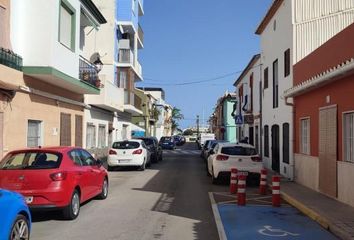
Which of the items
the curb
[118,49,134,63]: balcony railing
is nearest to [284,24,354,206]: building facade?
the curb

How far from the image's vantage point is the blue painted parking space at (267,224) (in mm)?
8961

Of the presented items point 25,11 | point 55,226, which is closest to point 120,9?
point 25,11

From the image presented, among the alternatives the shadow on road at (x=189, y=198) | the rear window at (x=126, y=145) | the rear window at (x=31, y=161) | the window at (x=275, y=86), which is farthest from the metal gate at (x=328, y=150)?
the rear window at (x=126, y=145)

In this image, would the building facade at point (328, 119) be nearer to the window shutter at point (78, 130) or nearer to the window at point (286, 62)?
the window at point (286, 62)

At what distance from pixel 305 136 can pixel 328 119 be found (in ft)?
11.4

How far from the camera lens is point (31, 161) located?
1038 cm

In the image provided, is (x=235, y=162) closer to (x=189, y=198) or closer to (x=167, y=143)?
(x=189, y=198)

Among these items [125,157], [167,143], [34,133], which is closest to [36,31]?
[34,133]

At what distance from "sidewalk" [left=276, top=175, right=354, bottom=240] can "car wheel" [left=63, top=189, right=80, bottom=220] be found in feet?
16.7

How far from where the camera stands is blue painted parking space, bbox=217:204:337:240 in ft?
29.4

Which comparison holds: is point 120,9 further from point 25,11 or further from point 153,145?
point 25,11

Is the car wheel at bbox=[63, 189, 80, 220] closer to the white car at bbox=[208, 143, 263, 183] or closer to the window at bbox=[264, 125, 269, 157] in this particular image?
the white car at bbox=[208, 143, 263, 183]

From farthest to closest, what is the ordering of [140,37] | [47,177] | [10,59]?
[140,37], [10,59], [47,177]

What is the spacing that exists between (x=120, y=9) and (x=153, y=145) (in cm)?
1384
